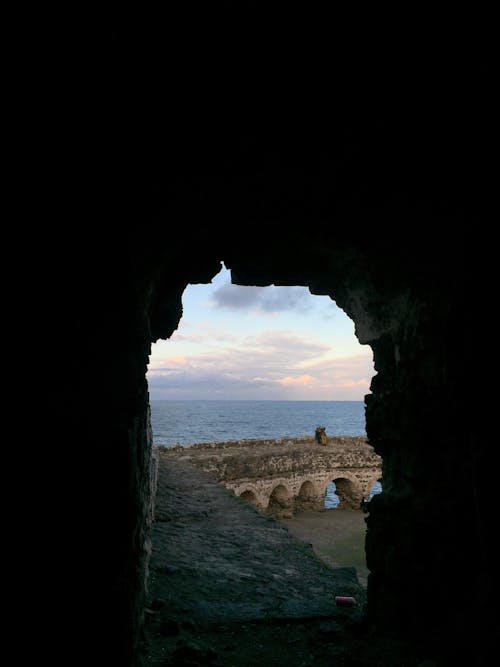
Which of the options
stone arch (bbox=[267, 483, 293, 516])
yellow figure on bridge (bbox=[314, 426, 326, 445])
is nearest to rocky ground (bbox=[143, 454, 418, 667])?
stone arch (bbox=[267, 483, 293, 516])

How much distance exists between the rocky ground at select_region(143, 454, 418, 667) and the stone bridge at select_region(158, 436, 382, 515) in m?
11.1

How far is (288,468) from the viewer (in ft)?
70.1

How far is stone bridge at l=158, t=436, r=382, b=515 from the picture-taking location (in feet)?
61.1

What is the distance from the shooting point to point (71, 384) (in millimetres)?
1931

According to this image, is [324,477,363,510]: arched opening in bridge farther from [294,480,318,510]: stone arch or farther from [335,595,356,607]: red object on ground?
[335,595,356,607]: red object on ground

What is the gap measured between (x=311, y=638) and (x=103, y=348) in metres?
3.29

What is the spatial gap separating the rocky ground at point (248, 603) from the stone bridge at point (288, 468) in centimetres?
1107

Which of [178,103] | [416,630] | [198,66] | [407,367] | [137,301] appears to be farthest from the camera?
[407,367]

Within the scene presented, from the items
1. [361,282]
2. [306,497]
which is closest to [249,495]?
[306,497]

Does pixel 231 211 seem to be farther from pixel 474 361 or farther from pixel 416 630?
pixel 416 630

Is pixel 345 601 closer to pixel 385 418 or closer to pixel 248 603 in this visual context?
pixel 248 603

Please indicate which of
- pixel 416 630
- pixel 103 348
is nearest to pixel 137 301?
pixel 103 348

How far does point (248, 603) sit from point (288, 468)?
17711mm

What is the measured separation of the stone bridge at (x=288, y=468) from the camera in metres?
18.6
